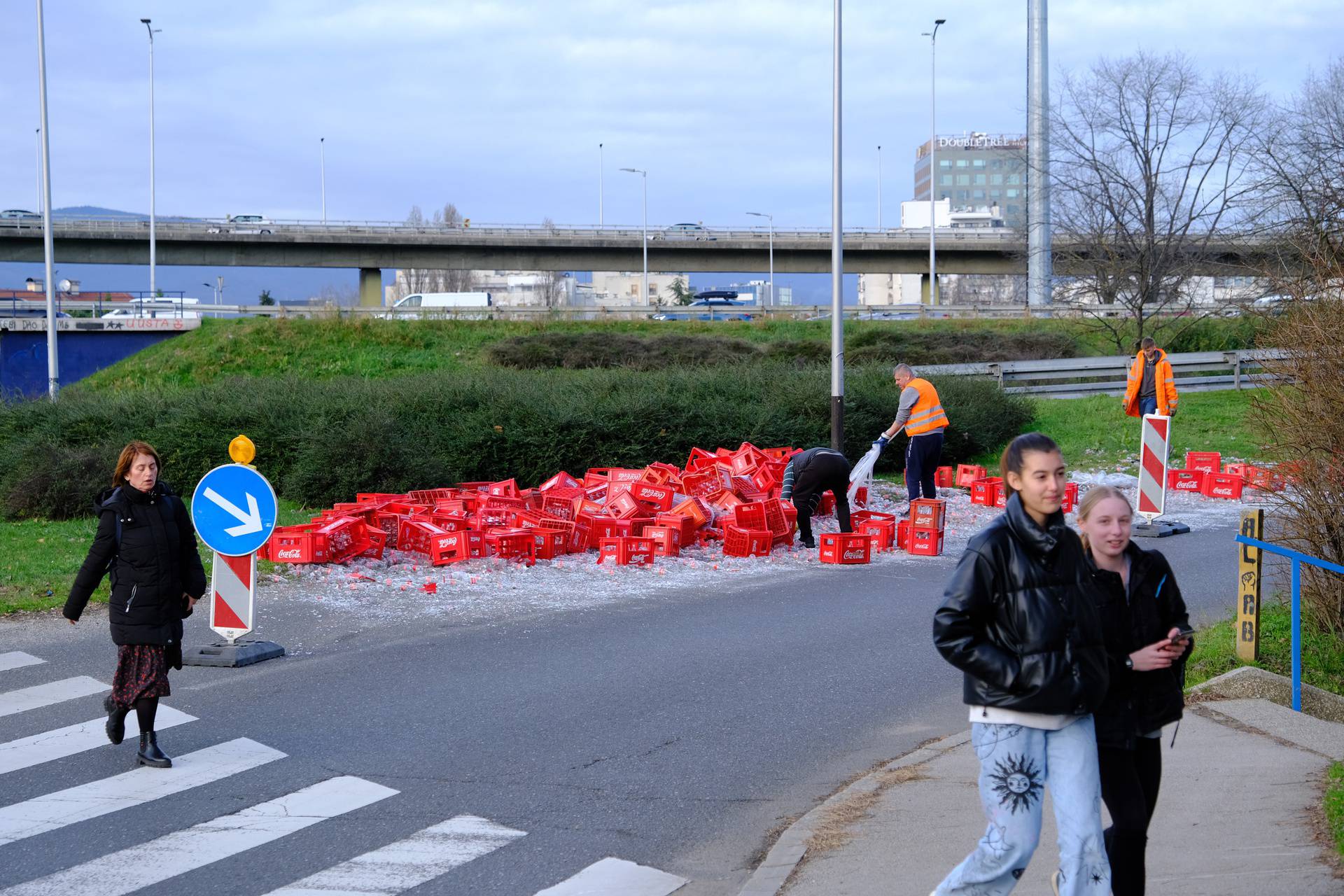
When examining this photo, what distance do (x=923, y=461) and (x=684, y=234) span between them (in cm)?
5651

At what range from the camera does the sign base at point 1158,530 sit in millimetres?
14781

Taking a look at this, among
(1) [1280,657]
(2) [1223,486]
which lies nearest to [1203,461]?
(2) [1223,486]

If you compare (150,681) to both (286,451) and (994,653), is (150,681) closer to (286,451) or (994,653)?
(994,653)

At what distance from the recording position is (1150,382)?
17234mm

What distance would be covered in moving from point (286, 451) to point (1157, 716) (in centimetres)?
1619

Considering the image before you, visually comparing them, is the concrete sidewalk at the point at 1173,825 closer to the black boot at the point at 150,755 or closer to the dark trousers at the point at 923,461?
the black boot at the point at 150,755

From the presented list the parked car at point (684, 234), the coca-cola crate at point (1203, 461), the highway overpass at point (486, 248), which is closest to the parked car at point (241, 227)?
the highway overpass at point (486, 248)

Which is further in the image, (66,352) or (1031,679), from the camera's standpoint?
(66,352)

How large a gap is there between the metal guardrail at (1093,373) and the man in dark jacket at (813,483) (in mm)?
13295

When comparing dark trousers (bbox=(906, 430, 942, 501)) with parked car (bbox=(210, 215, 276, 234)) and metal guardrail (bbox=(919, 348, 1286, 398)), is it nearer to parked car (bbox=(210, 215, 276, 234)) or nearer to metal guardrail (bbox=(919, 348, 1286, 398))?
metal guardrail (bbox=(919, 348, 1286, 398))

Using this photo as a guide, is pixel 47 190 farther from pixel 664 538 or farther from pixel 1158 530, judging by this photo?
pixel 1158 530

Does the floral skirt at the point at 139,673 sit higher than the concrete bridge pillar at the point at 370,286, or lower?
lower

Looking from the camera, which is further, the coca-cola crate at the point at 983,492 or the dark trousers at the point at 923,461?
the coca-cola crate at the point at 983,492

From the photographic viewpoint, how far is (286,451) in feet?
61.3
